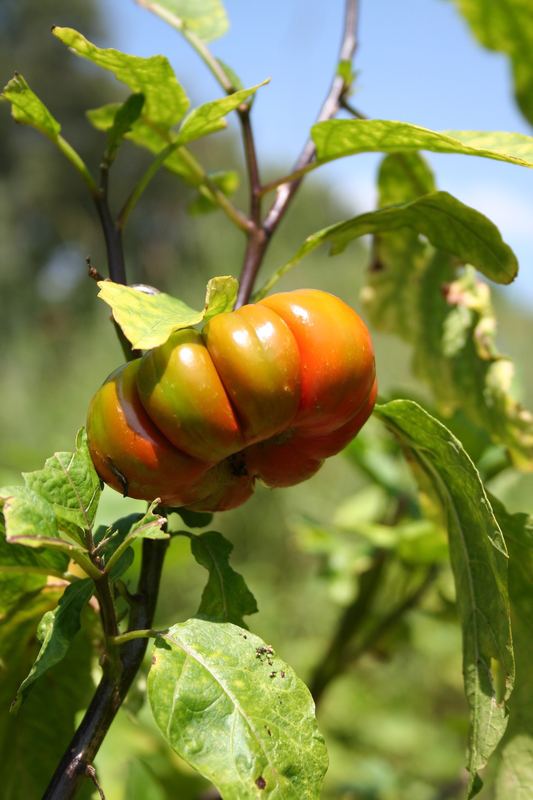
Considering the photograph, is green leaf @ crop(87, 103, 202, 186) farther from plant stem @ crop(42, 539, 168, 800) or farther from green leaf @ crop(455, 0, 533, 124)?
green leaf @ crop(455, 0, 533, 124)

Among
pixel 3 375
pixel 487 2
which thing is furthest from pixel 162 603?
pixel 487 2

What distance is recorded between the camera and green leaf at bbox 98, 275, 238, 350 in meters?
0.53

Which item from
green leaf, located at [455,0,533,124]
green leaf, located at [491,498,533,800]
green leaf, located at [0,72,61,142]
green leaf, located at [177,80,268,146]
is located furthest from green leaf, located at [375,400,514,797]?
green leaf, located at [455,0,533,124]

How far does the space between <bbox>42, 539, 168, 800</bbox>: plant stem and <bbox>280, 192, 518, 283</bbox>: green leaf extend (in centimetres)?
28

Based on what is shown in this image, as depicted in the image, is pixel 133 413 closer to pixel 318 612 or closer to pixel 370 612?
pixel 370 612

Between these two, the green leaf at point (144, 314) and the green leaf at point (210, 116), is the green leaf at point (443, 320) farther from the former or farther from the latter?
the green leaf at point (144, 314)

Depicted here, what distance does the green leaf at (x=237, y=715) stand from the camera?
1.68ft

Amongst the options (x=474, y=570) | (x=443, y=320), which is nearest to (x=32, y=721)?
(x=474, y=570)

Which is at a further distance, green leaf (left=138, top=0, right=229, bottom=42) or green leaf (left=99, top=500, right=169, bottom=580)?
green leaf (left=138, top=0, right=229, bottom=42)

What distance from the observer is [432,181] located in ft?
3.62

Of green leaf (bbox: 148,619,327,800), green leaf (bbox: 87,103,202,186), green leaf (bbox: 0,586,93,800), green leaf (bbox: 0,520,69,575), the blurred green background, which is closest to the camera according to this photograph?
green leaf (bbox: 148,619,327,800)

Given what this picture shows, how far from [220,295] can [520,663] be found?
1.34 ft

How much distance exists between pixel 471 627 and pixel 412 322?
574 millimetres

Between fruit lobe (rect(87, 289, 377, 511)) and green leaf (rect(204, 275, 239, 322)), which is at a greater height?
green leaf (rect(204, 275, 239, 322))
